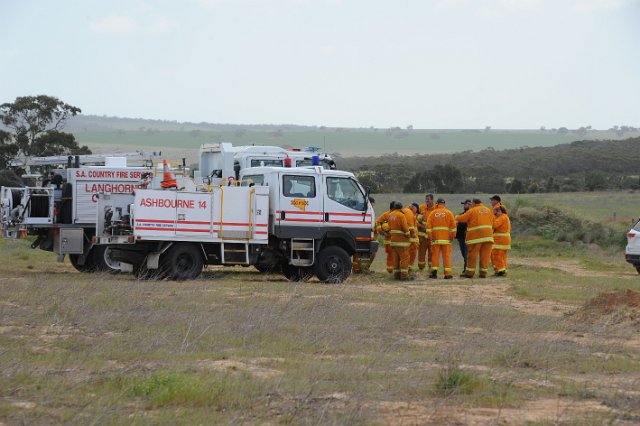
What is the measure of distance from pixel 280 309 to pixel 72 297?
3.26m

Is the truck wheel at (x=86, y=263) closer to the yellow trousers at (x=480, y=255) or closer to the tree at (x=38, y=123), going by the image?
the yellow trousers at (x=480, y=255)

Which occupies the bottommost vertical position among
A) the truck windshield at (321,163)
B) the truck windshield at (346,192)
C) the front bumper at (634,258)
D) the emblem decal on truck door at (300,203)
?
the front bumper at (634,258)

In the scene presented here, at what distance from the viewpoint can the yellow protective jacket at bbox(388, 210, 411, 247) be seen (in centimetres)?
2152

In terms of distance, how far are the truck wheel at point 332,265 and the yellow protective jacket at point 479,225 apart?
2989 mm

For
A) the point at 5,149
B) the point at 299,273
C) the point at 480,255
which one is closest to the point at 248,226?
the point at 299,273

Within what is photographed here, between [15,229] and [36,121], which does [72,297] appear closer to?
[15,229]

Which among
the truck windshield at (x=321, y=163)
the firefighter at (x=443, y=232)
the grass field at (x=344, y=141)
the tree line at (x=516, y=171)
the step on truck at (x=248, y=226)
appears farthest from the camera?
the grass field at (x=344, y=141)

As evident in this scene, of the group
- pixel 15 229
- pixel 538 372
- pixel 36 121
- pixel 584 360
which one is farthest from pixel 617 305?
pixel 36 121

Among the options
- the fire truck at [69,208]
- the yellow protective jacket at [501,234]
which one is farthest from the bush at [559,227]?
the fire truck at [69,208]

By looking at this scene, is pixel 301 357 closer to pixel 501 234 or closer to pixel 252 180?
pixel 252 180

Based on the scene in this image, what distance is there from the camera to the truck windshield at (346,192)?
20.8m

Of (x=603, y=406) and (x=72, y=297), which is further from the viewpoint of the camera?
(x=72, y=297)

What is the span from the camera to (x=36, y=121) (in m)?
48.4

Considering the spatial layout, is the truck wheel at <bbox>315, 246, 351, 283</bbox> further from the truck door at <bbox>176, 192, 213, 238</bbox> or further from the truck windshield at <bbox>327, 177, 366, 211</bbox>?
the truck door at <bbox>176, 192, 213, 238</bbox>
